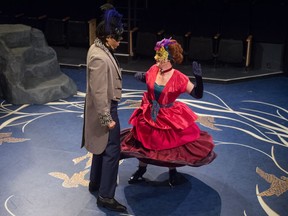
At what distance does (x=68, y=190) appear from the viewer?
4047mm

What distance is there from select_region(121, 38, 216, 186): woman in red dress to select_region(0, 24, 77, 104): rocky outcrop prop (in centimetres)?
255

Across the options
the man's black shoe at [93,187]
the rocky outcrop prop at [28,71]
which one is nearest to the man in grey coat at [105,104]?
the man's black shoe at [93,187]

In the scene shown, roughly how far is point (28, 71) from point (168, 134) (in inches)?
124

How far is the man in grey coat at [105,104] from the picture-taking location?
3372 millimetres

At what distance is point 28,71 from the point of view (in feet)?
20.9

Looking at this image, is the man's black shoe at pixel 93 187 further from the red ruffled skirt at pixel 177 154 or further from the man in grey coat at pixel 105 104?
the red ruffled skirt at pixel 177 154

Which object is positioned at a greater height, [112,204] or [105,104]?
[105,104]

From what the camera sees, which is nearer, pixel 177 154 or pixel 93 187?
pixel 177 154

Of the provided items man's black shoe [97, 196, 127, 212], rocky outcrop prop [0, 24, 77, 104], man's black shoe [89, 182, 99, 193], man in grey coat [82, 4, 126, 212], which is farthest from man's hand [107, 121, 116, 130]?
rocky outcrop prop [0, 24, 77, 104]

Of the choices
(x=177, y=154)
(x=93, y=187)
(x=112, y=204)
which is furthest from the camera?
(x=93, y=187)

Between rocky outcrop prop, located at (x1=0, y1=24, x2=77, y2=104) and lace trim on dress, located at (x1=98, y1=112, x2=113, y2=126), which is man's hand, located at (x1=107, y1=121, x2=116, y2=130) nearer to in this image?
lace trim on dress, located at (x1=98, y1=112, x2=113, y2=126)

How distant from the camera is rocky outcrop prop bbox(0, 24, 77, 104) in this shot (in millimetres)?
6105

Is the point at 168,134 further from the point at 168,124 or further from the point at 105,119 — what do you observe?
the point at 105,119

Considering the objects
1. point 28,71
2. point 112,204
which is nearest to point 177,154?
point 112,204
